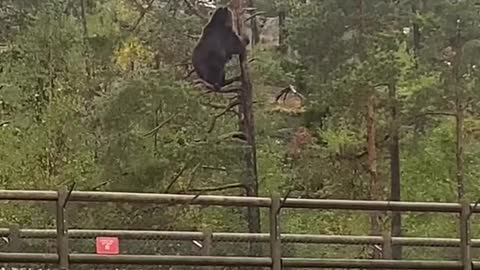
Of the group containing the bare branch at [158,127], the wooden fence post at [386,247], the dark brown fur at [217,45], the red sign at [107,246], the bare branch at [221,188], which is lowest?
the bare branch at [221,188]

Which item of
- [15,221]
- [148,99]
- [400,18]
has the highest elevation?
[400,18]

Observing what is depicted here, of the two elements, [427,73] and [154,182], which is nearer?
[154,182]

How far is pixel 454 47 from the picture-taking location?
45.8 ft

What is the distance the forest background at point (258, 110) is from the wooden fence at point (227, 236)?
601 centimetres

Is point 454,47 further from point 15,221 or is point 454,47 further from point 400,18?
point 15,221

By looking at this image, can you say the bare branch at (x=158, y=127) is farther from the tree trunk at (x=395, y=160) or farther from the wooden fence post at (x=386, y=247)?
the wooden fence post at (x=386, y=247)

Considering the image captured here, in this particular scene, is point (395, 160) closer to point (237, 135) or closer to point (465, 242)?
point (237, 135)

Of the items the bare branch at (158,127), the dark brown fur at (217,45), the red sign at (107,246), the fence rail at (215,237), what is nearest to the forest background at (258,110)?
the bare branch at (158,127)

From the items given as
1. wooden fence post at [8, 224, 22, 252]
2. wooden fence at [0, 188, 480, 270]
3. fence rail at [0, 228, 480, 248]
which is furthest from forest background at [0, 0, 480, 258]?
wooden fence at [0, 188, 480, 270]

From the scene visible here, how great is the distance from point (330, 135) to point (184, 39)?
8.49 ft

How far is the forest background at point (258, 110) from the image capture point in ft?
40.5

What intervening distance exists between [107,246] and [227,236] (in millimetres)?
803

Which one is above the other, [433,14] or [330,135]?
[433,14]

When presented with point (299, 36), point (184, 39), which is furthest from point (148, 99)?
point (299, 36)
